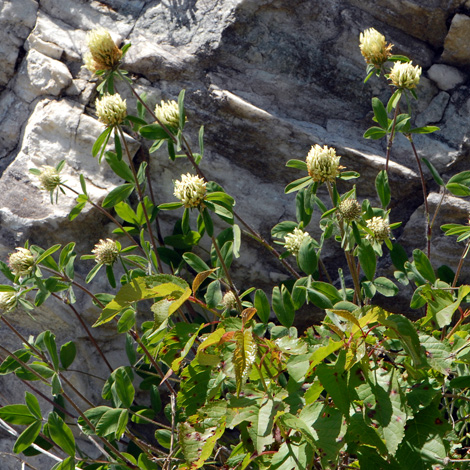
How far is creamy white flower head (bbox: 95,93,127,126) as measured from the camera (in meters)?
2.61

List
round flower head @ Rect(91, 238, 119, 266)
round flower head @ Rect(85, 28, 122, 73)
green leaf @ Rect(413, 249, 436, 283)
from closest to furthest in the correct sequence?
green leaf @ Rect(413, 249, 436, 283), round flower head @ Rect(85, 28, 122, 73), round flower head @ Rect(91, 238, 119, 266)

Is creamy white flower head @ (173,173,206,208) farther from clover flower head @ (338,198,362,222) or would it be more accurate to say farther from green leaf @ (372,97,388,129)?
green leaf @ (372,97,388,129)

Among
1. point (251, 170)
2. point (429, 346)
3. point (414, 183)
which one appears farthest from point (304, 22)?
point (429, 346)

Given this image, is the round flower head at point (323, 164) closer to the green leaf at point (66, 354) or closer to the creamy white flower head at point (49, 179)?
the creamy white flower head at point (49, 179)

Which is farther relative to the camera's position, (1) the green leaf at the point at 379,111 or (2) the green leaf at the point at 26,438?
(1) the green leaf at the point at 379,111

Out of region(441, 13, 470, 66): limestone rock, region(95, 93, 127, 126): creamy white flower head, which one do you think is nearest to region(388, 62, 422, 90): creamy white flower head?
region(441, 13, 470, 66): limestone rock

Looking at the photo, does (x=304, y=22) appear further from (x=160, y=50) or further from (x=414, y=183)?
(x=414, y=183)

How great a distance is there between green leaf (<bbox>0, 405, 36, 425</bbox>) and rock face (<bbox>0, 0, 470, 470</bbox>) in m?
0.80

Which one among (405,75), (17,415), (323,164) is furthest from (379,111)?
(17,415)

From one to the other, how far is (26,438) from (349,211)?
5.93 feet

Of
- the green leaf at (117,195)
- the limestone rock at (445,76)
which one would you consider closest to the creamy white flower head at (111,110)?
the green leaf at (117,195)

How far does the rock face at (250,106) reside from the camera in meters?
3.29

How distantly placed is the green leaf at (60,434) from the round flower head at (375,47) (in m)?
2.29

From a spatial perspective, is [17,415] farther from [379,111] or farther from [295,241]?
[379,111]
